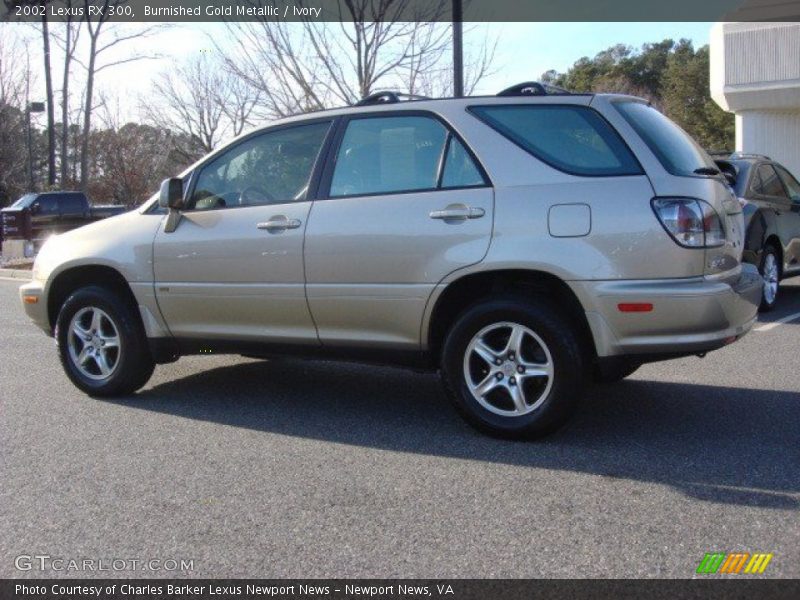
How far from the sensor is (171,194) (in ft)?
19.7

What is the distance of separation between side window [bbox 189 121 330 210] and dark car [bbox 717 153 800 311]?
204 inches

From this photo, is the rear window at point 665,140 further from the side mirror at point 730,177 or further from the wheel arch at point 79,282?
the wheel arch at point 79,282

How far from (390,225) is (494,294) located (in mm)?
704

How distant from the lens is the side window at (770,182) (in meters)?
10.4

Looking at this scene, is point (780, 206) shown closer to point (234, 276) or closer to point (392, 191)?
point (392, 191)

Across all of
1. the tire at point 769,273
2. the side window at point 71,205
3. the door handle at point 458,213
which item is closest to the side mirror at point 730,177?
the tire at point 769,273

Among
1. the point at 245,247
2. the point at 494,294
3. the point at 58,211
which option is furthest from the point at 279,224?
the point at 58,211

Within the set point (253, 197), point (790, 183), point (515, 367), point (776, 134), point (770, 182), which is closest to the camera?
point (515, 367)

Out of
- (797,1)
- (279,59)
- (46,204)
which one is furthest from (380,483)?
(46,204)

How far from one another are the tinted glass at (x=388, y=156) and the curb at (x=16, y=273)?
564 inches

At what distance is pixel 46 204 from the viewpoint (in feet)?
84.3

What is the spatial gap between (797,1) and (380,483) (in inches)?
722

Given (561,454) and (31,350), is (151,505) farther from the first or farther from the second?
(31,350)

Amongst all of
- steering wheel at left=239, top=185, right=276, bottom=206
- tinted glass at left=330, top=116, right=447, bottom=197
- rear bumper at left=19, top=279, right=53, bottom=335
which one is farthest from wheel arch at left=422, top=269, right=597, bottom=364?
rear bumper at left=19, top=279, right=53, bottom=335
